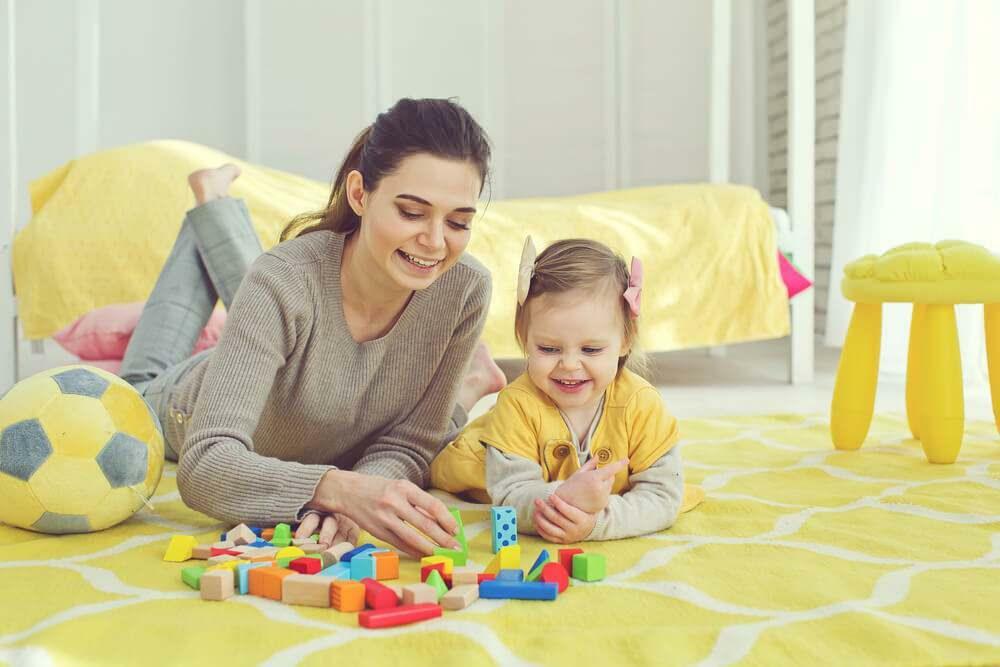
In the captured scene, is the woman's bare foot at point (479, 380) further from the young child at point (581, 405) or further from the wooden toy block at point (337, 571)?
the wooden toy block at point (337, 571)

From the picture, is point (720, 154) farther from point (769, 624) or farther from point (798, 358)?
Answer: point (769, 624)

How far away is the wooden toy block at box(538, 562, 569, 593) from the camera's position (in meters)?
1.07

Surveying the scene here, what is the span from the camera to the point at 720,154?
370 cm

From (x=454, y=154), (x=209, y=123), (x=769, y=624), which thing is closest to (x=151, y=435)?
(x=454, y=154)

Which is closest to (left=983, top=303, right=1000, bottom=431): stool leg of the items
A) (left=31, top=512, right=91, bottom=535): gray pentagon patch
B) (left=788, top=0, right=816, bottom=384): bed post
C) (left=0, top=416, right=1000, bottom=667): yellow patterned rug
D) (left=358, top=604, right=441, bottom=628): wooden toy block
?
(left=0, top=416, right=1000, bottom=667): yellow patterned rug

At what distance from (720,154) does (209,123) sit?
197 centimetres

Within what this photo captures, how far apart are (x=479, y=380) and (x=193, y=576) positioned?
991 mm

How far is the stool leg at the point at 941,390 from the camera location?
1.76m

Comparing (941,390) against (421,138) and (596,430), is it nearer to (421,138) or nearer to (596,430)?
(596,430)

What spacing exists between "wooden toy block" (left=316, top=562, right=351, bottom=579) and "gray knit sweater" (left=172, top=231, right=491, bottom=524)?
13cm

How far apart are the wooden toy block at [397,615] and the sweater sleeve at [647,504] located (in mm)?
337

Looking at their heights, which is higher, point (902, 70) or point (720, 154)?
point (902, 70)

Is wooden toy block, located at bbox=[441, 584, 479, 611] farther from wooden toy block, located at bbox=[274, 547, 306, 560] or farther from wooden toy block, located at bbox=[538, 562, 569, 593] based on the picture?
wooden toy block, located at bbox=[274, 547, 306, 560]

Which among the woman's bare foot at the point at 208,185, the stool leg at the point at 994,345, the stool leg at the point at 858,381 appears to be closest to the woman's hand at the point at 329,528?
the woman's bare foot at the point at 208,185
